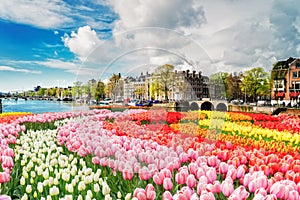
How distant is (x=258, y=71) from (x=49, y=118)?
4371cm

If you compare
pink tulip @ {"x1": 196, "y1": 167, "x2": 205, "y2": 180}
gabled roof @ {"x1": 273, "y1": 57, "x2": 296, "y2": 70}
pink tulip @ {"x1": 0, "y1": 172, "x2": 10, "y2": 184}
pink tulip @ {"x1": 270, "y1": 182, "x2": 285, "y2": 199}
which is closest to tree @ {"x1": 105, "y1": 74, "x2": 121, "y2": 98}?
pink tulip @ {"x1": 0, "y1": 172, "x2": 10, "y2": 184}

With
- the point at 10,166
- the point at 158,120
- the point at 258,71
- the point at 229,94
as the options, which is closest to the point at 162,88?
the point at 158,120

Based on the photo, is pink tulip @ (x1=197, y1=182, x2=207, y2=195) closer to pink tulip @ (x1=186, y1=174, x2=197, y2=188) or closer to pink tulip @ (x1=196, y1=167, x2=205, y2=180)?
pink tulip @ (x1=186, y1=174, x2=197, y2=188)

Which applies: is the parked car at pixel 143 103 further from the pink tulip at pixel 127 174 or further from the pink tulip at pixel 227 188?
A: the pink tulip at pixel 227 188

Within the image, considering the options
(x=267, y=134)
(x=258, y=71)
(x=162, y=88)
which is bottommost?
(x=267, y=134)

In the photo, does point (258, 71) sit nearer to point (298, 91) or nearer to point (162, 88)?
point (298, 91)

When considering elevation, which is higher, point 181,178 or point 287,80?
point 287,80

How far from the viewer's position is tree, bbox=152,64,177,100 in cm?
969

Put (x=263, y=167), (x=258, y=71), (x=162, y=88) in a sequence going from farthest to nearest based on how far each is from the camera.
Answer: (x=258, y=71) → (x=162, y=88) → (x=263, y=167)

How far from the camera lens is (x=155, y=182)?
10.6 ft

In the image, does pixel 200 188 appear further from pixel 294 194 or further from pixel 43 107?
pixel 43 107

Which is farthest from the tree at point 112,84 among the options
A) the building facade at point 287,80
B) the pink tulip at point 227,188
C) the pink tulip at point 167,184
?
the building facade at point 287,80

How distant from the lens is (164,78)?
10.9 meters

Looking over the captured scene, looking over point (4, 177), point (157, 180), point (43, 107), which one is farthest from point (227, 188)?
point (43, 107)
